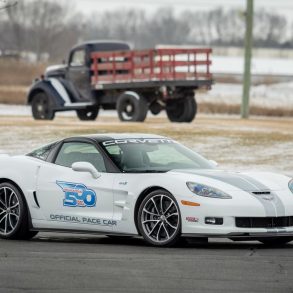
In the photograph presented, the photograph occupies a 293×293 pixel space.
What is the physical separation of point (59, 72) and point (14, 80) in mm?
48253

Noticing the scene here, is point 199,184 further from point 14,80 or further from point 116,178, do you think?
point 14,80

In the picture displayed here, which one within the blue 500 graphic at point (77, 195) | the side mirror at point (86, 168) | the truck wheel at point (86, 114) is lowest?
the truck wheel at point (86, 114)

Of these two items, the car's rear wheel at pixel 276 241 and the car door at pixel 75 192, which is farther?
the car door at pixel 75 192

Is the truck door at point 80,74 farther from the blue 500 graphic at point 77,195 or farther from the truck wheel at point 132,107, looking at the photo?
the blue 500 graphic at point 77,195

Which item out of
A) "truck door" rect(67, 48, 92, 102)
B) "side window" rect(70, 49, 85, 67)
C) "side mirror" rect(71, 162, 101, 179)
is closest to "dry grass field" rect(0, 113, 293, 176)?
"truck door" rect(67, 48, 92, 102)

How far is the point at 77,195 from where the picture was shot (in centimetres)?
1293

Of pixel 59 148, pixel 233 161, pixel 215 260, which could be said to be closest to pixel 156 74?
pixel 233 161

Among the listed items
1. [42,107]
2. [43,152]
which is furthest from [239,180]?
[42,107]

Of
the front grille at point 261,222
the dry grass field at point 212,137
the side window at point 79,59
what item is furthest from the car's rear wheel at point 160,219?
the side window at point 79,59

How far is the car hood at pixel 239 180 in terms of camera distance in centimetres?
1216

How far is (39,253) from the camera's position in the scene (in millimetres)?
11586

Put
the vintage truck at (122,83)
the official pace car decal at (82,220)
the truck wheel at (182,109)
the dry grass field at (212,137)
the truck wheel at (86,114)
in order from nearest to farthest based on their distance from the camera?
the official pace car decal at (82,220)
the dry grass field at (212,137)
the vintage truck at (122,83)
the truck wheel at (182,109)
the truck wheel at (86,114)

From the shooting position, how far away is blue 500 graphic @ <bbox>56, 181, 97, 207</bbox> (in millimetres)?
12805

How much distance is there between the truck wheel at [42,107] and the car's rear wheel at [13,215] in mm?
22362
